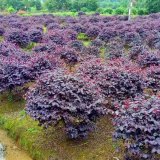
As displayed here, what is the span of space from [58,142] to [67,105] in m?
1.07

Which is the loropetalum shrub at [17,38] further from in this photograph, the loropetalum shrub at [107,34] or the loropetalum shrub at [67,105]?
the loropetalum shrub at [67,105]

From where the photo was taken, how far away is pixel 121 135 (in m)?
→ 5.83

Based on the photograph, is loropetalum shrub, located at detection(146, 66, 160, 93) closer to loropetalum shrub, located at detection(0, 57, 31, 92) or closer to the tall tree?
loropetalum shrub, located at detection(0, 57, 31, 92)

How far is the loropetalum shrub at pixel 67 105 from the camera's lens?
698cm

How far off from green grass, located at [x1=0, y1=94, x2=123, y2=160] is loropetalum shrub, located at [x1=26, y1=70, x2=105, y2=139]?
30 cm

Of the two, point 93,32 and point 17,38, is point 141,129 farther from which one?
point 93,32

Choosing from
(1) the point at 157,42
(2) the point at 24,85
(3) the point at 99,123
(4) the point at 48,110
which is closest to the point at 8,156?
(4) the point at 48,110

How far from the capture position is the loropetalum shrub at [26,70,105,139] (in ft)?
22.9

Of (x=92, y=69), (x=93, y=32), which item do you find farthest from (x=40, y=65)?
(x=93, y=32)

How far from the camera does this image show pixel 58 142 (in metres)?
7.55

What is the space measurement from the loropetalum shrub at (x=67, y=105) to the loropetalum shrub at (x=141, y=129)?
1.27 metres

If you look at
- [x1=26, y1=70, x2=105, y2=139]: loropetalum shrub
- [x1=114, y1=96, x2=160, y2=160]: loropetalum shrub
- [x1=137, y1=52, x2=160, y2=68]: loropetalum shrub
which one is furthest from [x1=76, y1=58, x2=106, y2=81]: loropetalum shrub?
[x1=114, y1=96, x2=160, y2=160]: loropetalum shrub

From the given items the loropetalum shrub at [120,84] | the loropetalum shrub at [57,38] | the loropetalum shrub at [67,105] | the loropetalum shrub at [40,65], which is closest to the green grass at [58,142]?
the loropetalum shrub at [67,105]

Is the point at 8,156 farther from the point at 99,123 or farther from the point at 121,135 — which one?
the point at 121,135
